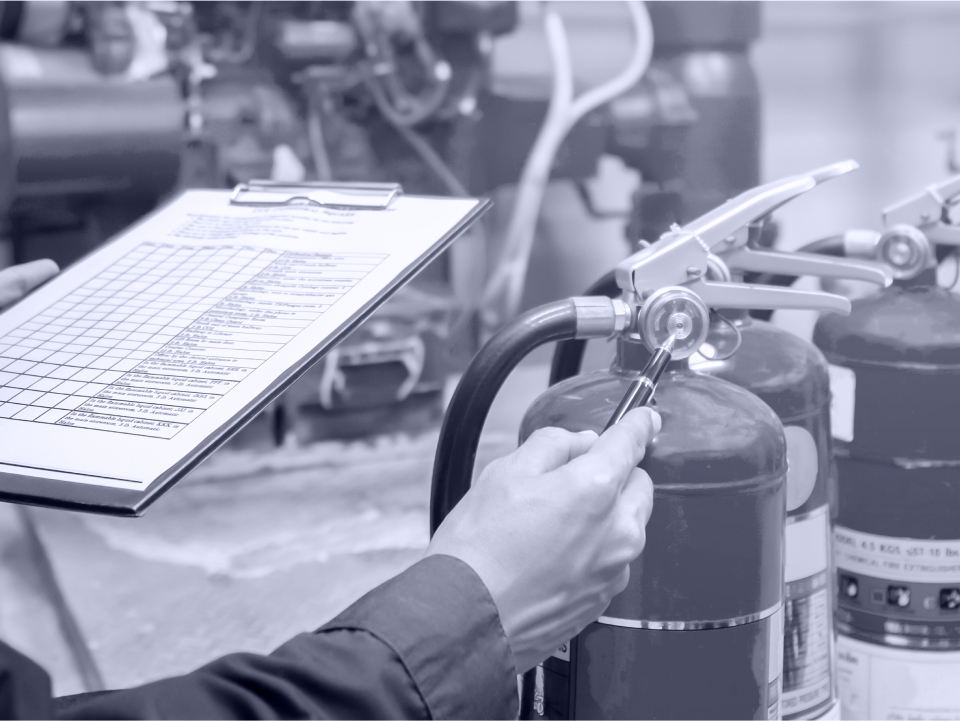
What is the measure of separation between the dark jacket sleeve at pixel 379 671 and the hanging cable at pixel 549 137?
1.37m

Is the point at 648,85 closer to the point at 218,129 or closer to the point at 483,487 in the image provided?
the point at 218,129

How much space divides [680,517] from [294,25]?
1.35 meters

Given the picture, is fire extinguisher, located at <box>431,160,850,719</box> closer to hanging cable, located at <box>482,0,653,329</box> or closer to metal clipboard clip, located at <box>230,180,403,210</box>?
metal clipboard clip, located at <box>230,180,403,210</box>

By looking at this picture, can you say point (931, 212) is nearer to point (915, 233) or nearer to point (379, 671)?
point (915, 233)

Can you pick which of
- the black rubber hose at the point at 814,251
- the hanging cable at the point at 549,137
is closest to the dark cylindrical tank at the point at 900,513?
the black rubber hose at the point at 814,251

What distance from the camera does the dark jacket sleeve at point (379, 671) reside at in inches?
16.7

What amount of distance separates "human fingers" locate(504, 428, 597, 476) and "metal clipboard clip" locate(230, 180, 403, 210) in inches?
8.8

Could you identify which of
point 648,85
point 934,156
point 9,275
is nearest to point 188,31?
point 648,85

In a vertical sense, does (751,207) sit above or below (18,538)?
above

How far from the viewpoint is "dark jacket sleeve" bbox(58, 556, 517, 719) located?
Answer: 1.39ft

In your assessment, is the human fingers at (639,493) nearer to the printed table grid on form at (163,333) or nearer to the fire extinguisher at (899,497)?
the printed table grid on form at (163,333)

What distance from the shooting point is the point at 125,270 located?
2.22 feet

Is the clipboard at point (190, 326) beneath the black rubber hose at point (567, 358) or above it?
above

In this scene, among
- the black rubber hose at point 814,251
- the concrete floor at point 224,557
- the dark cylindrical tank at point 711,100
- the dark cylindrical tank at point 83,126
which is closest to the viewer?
the black rubber hose at point 814,251
